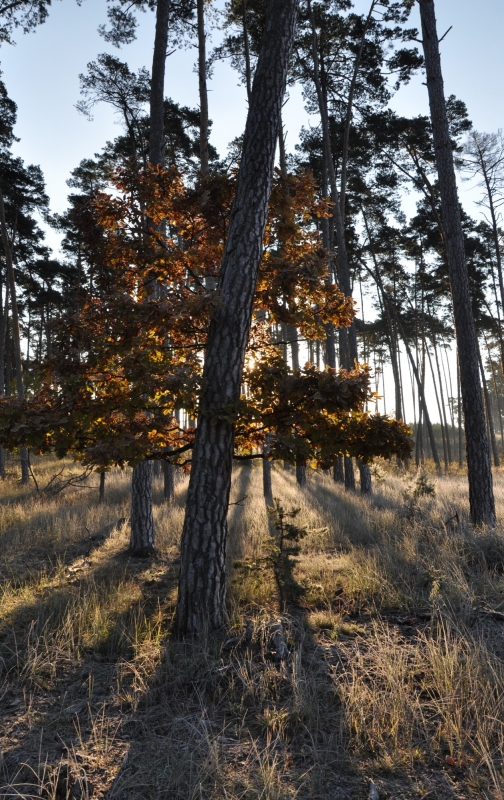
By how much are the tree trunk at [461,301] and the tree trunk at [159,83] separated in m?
4.43

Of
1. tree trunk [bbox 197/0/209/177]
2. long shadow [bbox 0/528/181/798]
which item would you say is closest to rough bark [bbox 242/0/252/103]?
tree trunk [bbox 197/0/209/177]

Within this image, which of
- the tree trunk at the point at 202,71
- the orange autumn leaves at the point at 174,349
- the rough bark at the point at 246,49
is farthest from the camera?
the rough bark at the point at 246,49

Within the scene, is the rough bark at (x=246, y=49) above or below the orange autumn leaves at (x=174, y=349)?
above

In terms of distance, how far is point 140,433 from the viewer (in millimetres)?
4887

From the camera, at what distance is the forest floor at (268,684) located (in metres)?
2.82

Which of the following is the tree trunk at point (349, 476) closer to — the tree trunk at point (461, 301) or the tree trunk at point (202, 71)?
the tree trunk at point (461, 301)

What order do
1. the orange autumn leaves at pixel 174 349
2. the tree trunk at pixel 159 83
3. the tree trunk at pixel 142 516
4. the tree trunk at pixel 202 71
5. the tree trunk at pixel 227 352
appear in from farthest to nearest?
the tree trunk at pixel 202 71 → the tree trunk at pixel 159 83 → the tree trunk at pixel 142 516 → the tree trunk at pixel 227 352 → the orange autumn leaves at pixel 174 349

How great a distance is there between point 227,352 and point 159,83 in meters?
6.51

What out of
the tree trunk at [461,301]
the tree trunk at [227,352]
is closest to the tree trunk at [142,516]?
the tree trunk at [227,352]

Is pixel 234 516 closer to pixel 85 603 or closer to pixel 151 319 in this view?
pixel 85 603

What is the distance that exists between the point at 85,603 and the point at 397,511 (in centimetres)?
635

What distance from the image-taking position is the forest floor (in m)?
2.82

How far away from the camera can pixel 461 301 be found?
835cm

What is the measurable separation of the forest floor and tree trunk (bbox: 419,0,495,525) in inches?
46.1
